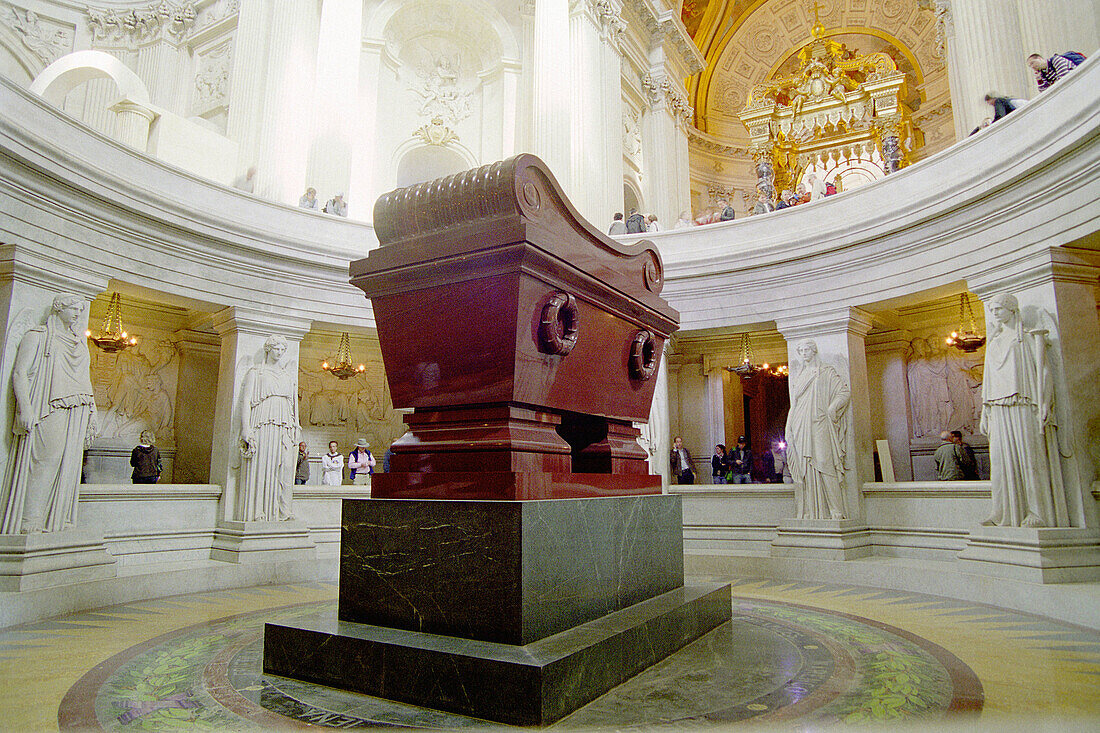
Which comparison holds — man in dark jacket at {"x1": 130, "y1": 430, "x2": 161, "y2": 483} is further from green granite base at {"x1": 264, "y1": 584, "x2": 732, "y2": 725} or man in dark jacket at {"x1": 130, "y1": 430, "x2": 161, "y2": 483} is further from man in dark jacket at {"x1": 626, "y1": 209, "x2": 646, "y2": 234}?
man in dark jacket at {"x1": 626, "y1": 209, "x2": 646, "y2": 234}

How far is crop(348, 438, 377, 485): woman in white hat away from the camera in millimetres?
10375

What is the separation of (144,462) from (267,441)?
1866mm

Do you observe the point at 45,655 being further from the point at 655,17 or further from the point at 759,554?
the point at 655,17

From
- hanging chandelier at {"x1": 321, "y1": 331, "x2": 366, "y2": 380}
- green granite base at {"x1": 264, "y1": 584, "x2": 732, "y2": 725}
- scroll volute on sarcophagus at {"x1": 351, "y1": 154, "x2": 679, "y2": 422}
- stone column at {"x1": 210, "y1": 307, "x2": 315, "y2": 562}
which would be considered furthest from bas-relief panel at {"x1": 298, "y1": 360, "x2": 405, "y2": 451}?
green granite base at {"x1": 264, "y1": 584, "x2": 732, "y2": 725}

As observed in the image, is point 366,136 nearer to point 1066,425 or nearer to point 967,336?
point 967,336

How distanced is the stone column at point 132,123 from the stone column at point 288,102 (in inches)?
77.6

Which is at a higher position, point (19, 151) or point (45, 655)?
point (19, 151)

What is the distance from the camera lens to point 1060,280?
6203mm

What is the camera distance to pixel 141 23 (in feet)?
52.7

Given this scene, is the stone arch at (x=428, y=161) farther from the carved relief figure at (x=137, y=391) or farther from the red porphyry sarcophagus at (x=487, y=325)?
the red porphyry sarcophagus at (x=487, y=325)

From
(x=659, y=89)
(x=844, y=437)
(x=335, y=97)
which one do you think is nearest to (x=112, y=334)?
(x=335, y=97)

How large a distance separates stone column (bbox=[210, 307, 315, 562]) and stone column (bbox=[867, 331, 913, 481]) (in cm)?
834

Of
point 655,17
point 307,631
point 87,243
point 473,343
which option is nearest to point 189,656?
point 307,631

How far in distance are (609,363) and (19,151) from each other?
598cm
